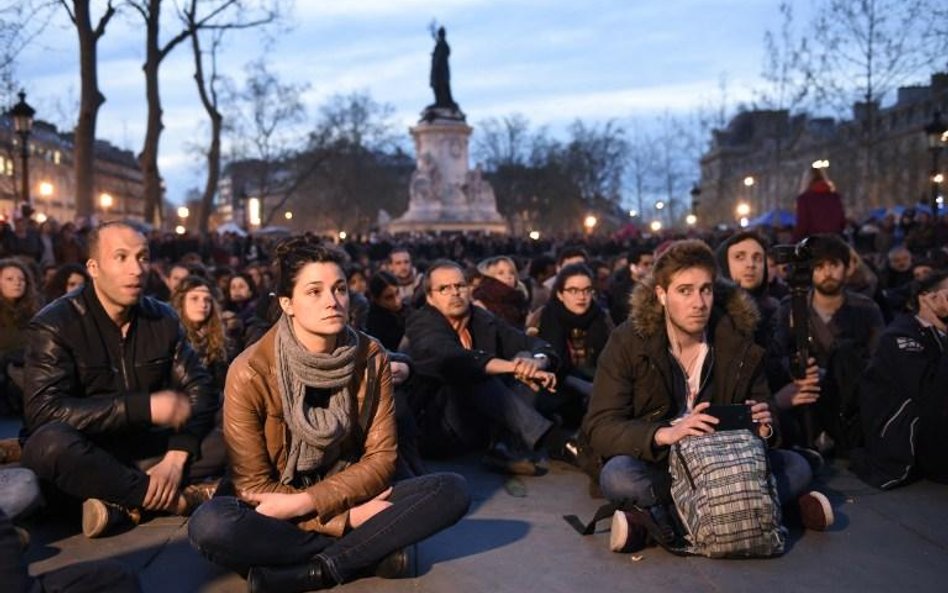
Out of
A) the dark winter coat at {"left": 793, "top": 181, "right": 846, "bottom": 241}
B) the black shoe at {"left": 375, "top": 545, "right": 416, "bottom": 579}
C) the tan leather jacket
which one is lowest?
the black shoe at {"left": 375, "top": 545, "right": 416, "bottom": 579}

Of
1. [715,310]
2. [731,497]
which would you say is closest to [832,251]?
[715,310]

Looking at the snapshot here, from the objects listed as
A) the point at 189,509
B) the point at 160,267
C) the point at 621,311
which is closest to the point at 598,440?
the point at 189,509

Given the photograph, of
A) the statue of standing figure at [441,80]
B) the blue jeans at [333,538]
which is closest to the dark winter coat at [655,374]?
the blue jeans at [333,538]

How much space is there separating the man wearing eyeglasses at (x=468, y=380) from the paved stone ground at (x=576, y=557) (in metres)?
0.89

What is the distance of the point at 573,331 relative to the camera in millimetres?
8219

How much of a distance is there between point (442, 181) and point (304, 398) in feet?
139

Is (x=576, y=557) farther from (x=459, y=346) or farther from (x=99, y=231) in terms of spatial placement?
(x=99, y=231)

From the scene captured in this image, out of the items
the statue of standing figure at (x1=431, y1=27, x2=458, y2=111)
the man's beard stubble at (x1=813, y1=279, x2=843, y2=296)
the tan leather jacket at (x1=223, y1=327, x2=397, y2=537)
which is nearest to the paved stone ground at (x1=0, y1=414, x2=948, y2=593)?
the tan leather jacket at (x1=223, y1=327, x2=397, y2=537)

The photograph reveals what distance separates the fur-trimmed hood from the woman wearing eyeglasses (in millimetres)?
2554

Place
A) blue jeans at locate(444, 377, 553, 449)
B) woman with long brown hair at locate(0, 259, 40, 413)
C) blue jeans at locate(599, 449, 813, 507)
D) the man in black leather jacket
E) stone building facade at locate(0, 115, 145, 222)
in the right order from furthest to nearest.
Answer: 1. stone building facade at locate(0, 115, 145, 222)
2. woman with long brown hair at locate(0, 259, 40, 413)
3. blue jeans at locate(444, 377, 553, 449)
4. the man in black leather jacket
5. blue jeans at locate(599, 449, 813, 507)

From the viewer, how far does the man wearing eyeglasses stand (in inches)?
274

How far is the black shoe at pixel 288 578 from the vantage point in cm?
442

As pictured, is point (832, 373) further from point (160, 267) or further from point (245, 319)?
point (160, 267)

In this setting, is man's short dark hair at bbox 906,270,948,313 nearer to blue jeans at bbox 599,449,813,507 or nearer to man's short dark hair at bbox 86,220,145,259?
blue jeans at bbox 599,449,813,507
